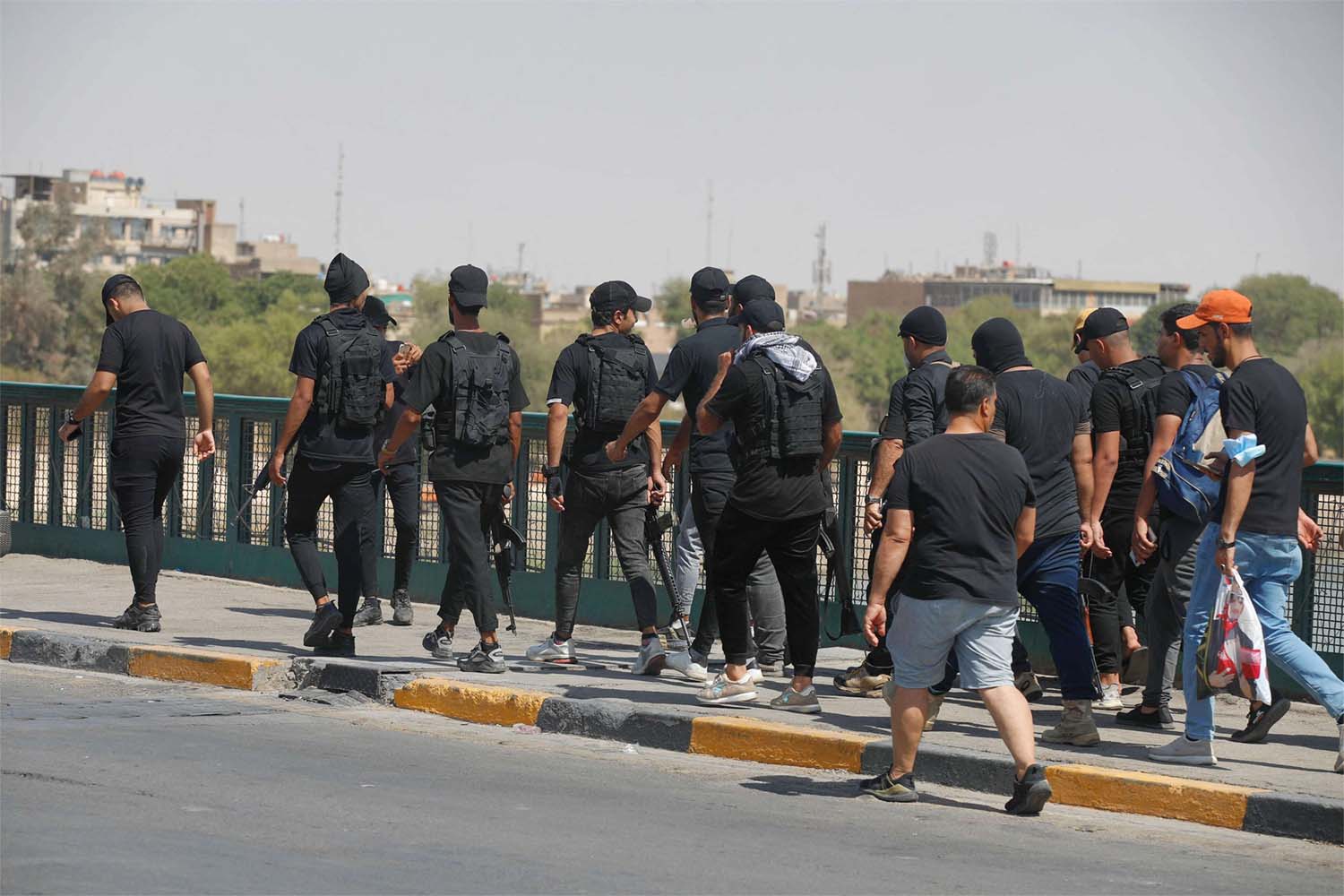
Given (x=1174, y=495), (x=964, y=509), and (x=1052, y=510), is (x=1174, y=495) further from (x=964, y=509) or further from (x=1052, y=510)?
(x=964, y=509)

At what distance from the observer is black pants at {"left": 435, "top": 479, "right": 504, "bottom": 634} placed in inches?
370

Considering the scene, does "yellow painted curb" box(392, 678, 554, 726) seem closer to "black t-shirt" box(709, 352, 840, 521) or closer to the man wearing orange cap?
"black t-shirt" box(709, 352, 840, 521)

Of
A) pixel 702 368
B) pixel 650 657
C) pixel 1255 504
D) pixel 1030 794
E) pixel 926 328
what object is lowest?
pixel 1030 794

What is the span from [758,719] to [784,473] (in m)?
1.12

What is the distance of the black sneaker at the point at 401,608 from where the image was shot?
11500mm

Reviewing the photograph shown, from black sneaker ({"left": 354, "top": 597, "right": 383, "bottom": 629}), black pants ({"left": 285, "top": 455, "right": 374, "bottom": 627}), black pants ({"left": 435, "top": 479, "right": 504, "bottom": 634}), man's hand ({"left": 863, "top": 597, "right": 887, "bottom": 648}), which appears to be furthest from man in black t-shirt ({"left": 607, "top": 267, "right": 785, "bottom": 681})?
black sneaker ({"left": 354, "top": 597, "right": 383, "bottom": 629})

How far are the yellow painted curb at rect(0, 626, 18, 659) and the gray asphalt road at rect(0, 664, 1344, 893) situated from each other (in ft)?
6.53

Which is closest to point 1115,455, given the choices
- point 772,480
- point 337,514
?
point 772,480

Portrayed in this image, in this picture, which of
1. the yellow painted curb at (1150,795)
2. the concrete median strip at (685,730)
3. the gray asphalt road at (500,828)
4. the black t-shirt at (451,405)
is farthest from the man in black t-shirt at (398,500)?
the yellow painted curb at (1150,795)

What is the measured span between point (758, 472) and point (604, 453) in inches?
52.4

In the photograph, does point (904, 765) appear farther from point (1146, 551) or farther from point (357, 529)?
point (357, 529)

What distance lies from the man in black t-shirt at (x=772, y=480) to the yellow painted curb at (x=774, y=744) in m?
0.41

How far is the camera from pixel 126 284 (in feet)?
35.4

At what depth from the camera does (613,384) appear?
951 cm
